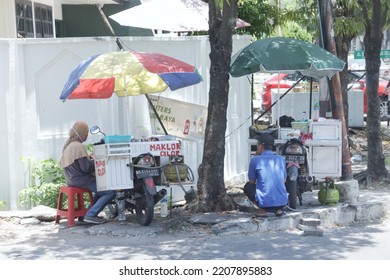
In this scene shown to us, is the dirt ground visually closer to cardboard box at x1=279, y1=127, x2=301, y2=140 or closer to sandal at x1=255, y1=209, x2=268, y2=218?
cardboard box at x1=279, y1=127, x2=301, y2=140

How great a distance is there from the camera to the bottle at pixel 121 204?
8.75m

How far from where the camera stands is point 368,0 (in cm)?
1318

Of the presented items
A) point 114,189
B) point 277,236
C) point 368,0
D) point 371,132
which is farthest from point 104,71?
point 368,0

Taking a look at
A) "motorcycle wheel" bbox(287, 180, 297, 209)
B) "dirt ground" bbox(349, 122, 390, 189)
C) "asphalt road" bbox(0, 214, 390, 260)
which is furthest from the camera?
"dirt ground" bbox(349, 122, 390, 189)

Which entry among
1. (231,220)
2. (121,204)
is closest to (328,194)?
(231,220)

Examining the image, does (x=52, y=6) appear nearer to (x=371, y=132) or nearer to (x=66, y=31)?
(x=66, y=31)

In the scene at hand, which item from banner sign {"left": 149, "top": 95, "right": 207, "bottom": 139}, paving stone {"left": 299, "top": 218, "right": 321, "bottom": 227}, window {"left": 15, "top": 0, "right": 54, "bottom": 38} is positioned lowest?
paving stone {"left": 299, "top": 218, "right": 321, "bottom": 227}

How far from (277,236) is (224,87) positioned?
2117mm

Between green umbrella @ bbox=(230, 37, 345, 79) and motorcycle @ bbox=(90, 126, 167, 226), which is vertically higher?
green umbrella @ bbox=(230, 37, 345, 79)

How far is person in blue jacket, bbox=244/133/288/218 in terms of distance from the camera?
27.8ft

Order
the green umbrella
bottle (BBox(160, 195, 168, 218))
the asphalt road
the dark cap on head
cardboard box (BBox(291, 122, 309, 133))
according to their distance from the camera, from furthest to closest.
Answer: cardboard box (BBox(291, 122, 309, 133)) → the green umbrella → bottle (BBox(160, 195, 168, 218)) → the dark cap on head → the asphalt road

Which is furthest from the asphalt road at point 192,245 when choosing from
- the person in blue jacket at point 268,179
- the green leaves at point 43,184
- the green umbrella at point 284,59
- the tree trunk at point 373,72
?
the tree trunk at point 373,72

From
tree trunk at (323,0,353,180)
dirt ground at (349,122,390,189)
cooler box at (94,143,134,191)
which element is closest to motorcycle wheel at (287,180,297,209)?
tree trunk at (323,0,353,180)

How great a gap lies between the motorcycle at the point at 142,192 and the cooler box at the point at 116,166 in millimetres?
61
